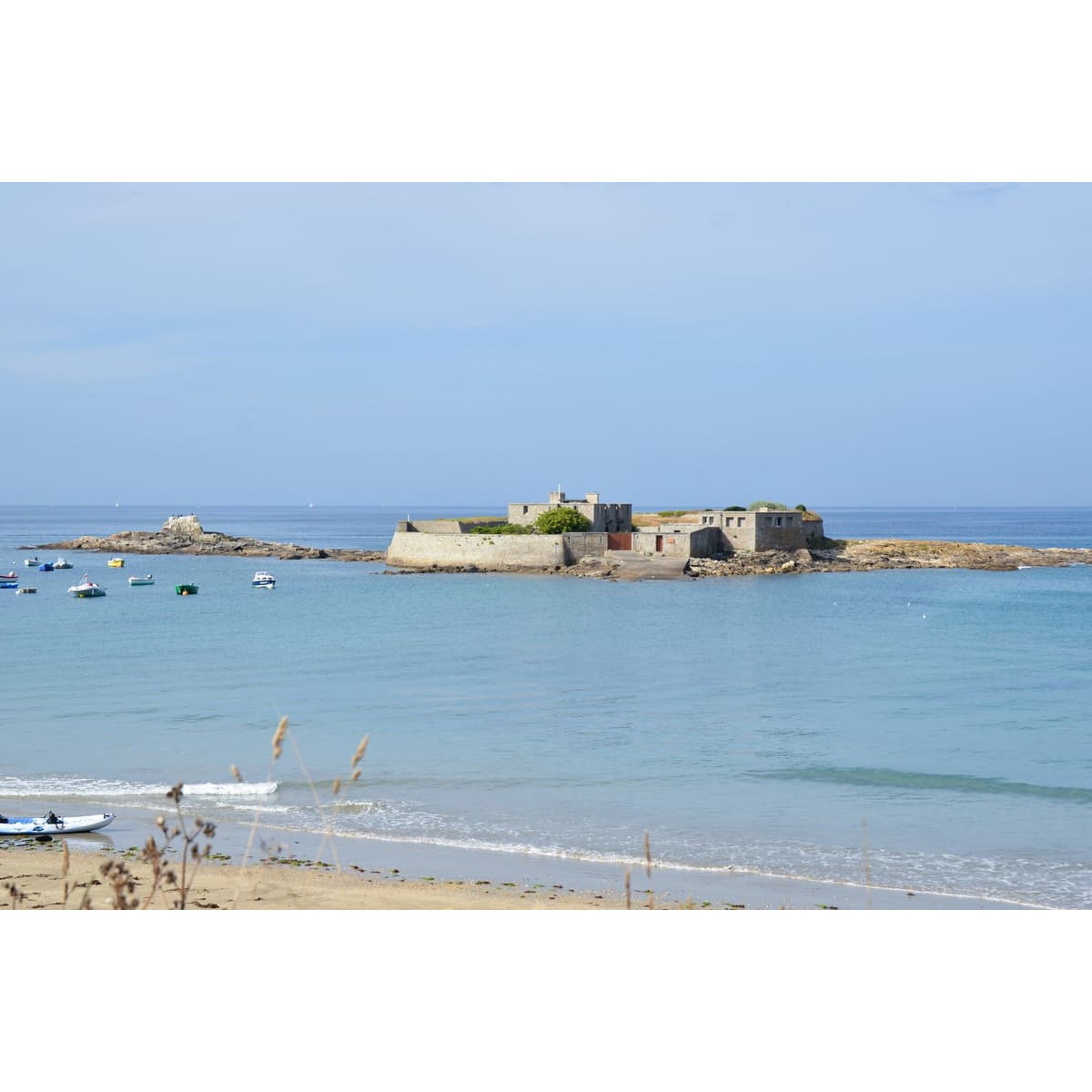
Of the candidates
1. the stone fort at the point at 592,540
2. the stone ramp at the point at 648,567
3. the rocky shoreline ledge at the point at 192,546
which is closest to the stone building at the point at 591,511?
the stone fort at the point at 592,540

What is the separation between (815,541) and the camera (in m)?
68.2

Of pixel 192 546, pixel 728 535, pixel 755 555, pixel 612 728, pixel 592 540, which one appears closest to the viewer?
pixel 612 728

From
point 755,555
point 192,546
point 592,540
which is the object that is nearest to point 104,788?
point 592,540

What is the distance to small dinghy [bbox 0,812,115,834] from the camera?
13.2 m

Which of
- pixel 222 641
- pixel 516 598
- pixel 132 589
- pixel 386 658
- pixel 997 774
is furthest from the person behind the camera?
pixel 132 589

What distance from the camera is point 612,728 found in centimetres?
2148

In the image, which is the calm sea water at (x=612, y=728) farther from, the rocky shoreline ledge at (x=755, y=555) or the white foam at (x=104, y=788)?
the rocky shoreline ledge at (x=755, y=555)

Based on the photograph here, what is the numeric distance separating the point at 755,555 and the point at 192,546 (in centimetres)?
4633

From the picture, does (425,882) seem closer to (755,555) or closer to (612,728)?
(612,728)

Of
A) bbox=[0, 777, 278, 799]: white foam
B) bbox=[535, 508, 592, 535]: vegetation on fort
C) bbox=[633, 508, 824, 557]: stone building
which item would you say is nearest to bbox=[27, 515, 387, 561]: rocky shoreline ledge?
bbox=[535, 508, 592, 535]: vegetation on fort
